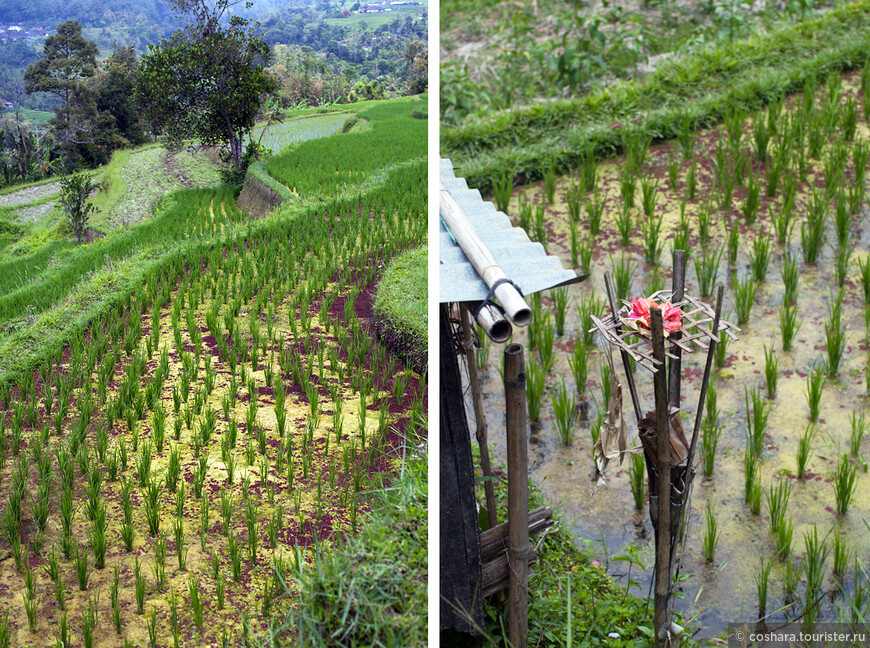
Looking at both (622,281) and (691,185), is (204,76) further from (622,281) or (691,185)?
(691,185)

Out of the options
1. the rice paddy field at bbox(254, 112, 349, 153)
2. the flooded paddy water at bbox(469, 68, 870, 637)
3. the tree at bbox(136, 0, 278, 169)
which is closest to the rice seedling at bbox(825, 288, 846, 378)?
the flooded paddy water at bbox(469, 68, 870, 637)

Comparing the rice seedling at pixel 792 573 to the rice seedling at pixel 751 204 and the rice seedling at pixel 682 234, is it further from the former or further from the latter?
the rice seedling at pixel 751 204

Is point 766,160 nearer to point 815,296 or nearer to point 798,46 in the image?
point 815,296

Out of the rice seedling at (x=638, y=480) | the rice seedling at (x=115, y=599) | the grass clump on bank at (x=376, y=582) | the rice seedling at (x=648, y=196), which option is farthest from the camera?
the rice seedling at (x=648, y=196)

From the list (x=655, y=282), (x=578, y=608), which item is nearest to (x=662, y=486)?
(x=578, y=608)

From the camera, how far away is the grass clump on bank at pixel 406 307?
2176mm

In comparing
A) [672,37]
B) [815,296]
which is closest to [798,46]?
[672,37]

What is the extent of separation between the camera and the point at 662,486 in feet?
7.78

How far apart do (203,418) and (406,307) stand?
59cm

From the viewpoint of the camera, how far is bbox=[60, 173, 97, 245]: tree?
2.04 metres

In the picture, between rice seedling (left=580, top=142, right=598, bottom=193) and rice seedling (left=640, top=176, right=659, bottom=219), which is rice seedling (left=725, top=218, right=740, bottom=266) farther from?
rice seedling (left=580, top=142, right=598, bottom=193)

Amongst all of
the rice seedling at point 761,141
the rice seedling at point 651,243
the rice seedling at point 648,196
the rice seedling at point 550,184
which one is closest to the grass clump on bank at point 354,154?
the rice seedling at point 651,243

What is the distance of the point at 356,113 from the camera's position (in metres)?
2.26

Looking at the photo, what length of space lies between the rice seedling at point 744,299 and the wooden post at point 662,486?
210 centimetres
